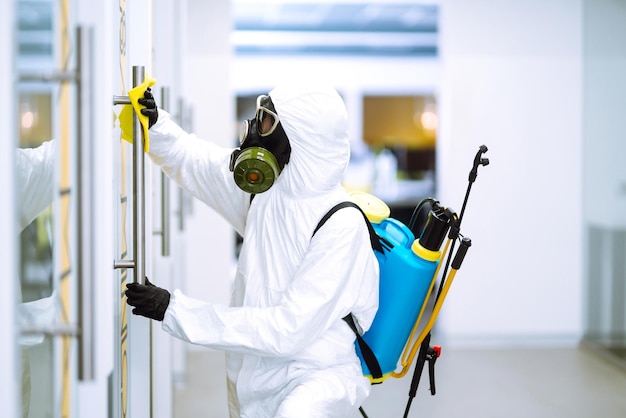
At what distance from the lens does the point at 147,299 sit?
2020 millimetres

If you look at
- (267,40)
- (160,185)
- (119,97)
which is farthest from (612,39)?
(267,40)

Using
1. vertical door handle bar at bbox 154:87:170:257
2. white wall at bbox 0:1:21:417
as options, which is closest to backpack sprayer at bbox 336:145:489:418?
vertical door handle bar at bbox 154:87:170:257

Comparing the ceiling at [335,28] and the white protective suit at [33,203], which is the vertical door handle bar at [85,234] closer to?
the white protective suit at [33,203]

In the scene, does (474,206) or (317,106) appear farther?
(474,206)

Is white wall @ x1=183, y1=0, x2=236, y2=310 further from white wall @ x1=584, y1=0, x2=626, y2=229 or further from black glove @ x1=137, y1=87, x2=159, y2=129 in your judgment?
black glove @ x1=137, y1=87, x2=159, y2=129

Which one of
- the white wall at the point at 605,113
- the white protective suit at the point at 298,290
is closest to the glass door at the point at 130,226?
the white protective suit at the point at 298,290

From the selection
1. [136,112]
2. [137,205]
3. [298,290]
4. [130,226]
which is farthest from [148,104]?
[298,290]

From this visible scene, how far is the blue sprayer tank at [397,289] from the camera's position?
90.7 inches

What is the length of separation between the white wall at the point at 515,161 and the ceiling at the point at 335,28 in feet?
8.20

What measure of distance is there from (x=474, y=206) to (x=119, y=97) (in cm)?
359

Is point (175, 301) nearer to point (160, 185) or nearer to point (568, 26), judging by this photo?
point (160, 185)

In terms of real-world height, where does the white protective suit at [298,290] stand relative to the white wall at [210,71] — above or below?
below

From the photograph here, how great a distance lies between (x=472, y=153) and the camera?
5.25m

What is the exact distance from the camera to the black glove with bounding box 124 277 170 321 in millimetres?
2004
